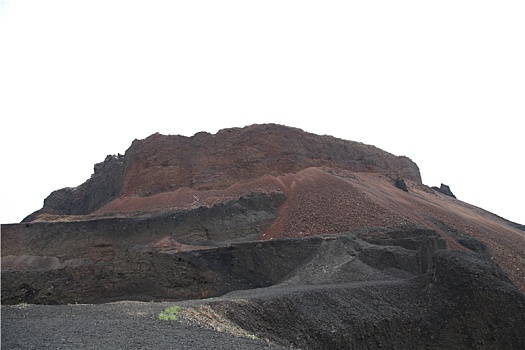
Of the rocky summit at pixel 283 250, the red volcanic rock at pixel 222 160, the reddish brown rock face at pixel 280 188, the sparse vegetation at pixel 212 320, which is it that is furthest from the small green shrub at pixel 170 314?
the red volcanic rock at pixel 222 160

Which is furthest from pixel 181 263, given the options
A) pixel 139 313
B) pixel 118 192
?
pixel 118 192

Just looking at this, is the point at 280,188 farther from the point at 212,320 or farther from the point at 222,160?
the point at 212,320

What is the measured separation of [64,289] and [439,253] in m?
15.8

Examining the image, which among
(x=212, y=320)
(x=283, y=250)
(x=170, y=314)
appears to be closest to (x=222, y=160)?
(x=283, y=250)

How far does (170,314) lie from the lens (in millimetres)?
10781

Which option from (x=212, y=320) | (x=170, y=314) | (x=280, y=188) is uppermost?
(x=280, y=188)

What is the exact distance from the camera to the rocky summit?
14594 millimetres

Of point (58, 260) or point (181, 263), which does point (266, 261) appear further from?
point (58, 260)

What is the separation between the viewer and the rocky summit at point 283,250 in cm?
1459

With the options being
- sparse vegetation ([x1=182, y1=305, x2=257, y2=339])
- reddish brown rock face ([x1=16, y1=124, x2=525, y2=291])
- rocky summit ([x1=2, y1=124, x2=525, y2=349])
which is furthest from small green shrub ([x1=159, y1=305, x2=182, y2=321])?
reddish brown rock face ([x1=16, y1=124, x2=525, y2=291])

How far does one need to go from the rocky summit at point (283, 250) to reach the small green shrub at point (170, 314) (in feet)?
2.13

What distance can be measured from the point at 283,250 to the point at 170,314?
10775mm

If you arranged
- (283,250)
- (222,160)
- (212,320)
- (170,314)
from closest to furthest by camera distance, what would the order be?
(170,314), (212,320), (283,250), (222,160)

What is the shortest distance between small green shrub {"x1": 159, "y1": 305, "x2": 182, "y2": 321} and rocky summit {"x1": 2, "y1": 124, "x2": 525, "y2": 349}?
0.65 metres
